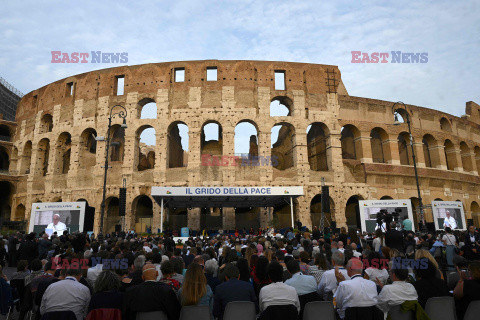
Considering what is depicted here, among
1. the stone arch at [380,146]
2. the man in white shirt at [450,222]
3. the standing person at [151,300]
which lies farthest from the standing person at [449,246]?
the stone arch at [380,146]

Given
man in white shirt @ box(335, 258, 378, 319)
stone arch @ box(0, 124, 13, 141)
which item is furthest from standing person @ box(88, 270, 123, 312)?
stone arch @ box(0, 124, 13, 141)

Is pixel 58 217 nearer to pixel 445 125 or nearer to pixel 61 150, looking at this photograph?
pixel 61 150

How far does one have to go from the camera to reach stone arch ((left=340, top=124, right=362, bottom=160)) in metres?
31.2

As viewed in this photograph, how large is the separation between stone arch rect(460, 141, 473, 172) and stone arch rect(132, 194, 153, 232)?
122ft

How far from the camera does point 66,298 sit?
4.26 metres

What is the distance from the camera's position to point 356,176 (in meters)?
30.2

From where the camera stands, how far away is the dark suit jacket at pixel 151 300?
3986mm

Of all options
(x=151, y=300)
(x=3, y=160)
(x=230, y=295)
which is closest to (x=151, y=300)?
(x=151, y=300)

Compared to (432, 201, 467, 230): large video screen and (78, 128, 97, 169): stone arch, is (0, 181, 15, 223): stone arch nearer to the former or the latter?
(78, 128, 97, 169): stone arch

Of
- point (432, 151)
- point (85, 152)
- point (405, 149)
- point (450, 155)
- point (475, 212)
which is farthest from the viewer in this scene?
point (475, 212)

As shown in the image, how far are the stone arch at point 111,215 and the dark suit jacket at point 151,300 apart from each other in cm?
2716

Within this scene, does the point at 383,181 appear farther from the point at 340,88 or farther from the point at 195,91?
the point at 195,91

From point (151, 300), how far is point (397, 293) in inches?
129

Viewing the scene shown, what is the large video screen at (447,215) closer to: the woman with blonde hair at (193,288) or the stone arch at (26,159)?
the woman with blonde hair at (193,288)
